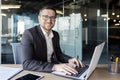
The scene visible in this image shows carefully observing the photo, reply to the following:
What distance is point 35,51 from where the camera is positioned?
178 centimetres

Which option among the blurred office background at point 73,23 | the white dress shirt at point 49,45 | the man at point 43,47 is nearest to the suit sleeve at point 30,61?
the man at point 43,47

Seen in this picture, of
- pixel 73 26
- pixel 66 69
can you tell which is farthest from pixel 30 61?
pixel 73 26

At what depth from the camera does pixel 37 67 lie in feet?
5.33

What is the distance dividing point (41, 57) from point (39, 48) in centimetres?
8

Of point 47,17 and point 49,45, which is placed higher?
point 47,17

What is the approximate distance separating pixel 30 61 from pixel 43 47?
23 centimetres

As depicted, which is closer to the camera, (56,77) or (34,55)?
(56,77)

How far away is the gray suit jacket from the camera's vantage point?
63.9 inches

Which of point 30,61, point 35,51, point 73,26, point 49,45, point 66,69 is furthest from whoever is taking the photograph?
point 73,26

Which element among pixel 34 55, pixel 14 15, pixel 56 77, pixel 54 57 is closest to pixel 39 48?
pixel 34 55

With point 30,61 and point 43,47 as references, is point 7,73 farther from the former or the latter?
point 43,47

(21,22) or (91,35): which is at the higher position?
(21,22)

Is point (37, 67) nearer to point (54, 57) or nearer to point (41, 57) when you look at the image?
point (41, 57)

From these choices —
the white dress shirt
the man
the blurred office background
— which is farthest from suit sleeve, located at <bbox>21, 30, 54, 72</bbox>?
the blurred office background
